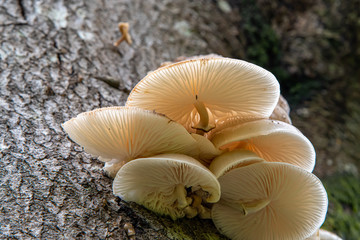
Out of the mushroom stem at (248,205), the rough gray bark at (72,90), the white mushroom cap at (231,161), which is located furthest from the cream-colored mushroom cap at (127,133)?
the mushroom stem at (248,205)

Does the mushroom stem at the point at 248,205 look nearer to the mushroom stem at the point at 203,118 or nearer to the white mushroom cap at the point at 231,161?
the white mushroom cap at the point at 231,161

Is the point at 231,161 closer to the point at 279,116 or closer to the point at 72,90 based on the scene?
the point at 279,116

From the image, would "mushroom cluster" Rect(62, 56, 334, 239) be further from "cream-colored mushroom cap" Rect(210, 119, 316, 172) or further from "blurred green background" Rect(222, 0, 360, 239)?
"blurred green background" Rect(222, 0, 360, 239)

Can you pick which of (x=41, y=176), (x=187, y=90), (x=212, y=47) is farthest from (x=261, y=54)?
(x=41, y=176)

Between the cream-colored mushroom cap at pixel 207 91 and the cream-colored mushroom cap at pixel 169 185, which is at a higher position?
the cream-colored mushroom cap at pixel 207 91

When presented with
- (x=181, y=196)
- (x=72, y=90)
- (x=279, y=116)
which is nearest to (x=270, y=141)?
(x=279, y=116)

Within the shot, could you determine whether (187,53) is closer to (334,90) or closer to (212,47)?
(212,47)
